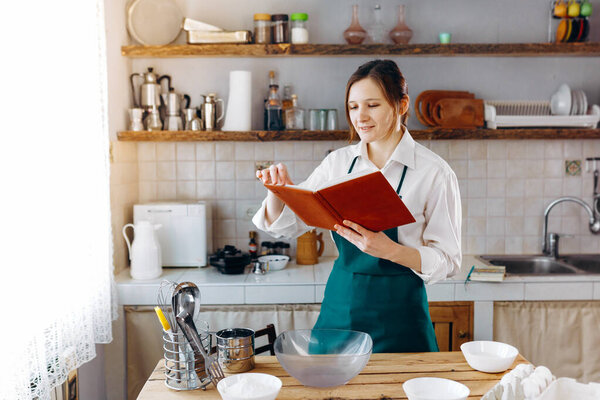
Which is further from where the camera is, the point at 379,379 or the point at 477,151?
the point at 477,151

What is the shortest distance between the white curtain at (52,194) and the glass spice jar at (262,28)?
2.89ft

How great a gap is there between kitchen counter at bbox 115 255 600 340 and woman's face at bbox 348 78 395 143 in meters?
1.17

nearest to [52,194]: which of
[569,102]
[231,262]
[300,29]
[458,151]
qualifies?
[231,262]

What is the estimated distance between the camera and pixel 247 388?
146cm

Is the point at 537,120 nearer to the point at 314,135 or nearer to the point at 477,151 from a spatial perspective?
the point at 477,151

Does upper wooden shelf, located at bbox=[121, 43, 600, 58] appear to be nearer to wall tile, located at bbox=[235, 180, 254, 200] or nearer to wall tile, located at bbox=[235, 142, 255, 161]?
wall tile, located at bbox=[235, 142, 255, 161]

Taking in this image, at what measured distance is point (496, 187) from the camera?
11.4 ft

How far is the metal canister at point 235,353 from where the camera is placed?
5.24ft

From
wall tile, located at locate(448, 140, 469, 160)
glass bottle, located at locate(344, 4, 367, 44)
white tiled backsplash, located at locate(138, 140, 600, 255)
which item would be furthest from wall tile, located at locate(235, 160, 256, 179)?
wall tile, located at locate(448, 140, 469, 160)

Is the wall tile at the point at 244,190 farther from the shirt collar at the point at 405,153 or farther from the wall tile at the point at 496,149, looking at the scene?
the shirt collar at the point at 405,153

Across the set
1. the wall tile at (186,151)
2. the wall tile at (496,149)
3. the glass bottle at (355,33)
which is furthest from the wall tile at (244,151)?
the wall tile at (496,149)

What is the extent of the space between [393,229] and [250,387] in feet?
2.48

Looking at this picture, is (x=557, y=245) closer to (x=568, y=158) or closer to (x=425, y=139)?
(x=568, y=158)

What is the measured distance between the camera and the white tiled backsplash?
11.3 ft
